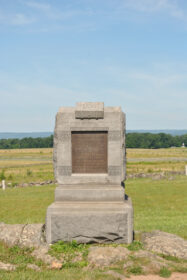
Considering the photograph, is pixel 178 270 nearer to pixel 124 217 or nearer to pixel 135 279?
pixel 135 279

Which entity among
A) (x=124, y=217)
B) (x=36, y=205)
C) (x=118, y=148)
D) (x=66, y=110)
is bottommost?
(x=36, y=205)

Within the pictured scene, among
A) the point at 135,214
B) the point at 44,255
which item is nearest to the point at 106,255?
the point at 44,255

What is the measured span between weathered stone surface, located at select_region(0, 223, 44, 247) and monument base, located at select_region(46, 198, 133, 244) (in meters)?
0.39

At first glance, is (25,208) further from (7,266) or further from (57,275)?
(57,275)

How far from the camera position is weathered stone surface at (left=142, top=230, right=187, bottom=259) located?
907cm

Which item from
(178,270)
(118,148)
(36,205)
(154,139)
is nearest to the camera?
(178,270)

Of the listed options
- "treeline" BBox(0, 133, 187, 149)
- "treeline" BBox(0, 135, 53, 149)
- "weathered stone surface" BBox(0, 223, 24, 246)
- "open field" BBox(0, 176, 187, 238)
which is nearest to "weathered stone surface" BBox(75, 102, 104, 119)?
"weathered stone surface" BBox(0, 223, 24, 246)

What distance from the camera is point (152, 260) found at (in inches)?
326

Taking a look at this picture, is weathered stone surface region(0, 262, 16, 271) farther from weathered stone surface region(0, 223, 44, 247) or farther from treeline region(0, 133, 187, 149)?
treeline region(0, 133, 187, 149)

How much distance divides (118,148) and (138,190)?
1239 centimetres

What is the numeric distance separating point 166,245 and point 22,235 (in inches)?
168

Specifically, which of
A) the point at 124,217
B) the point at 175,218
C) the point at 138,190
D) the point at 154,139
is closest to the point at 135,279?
Answer: the point at 124,217

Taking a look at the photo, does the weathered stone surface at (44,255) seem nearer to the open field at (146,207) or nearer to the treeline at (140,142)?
the open field at (146,207)

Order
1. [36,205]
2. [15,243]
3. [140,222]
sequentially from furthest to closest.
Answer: [36,205]
[140,222]
[15,243]
